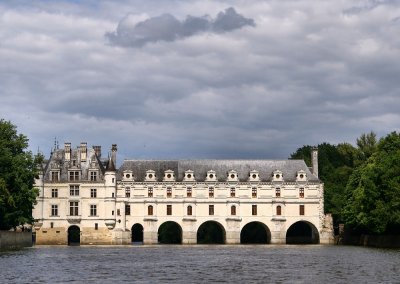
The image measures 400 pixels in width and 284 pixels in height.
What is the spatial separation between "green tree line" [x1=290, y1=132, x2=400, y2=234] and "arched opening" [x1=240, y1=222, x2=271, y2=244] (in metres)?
8.82

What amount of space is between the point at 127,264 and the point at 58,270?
6.15 meters

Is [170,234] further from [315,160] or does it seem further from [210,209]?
[315,160]

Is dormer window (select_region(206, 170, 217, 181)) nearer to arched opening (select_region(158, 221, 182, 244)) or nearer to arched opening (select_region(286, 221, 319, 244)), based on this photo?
arched opening (select_region(158, 221, 182, 244))

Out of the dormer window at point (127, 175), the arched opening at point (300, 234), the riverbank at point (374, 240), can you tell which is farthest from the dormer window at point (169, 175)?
the riverbank at point (374, 240)

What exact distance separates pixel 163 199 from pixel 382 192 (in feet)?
102

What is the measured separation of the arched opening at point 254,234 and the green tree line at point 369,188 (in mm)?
8817

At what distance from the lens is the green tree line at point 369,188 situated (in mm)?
70938

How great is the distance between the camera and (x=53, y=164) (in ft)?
317

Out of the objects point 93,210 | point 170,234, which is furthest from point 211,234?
point 93,210

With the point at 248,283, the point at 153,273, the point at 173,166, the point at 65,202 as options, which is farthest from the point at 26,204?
the point at 248,283

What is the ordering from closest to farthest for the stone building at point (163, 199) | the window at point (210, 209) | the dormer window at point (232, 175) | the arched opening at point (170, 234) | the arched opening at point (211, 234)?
1. the stone building at point (163, 199)
2. the window at point (210, 209)
3. the dormer window at point (232, 175)
4. the arched opening at point (211, 234)
5. the arched opening at point (170, 234)

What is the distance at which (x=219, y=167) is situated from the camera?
99125 millimetres

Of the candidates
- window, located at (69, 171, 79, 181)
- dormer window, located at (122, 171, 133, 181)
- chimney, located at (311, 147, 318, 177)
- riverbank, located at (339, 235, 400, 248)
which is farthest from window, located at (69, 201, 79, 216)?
riverbank, located at (339, 235, 400, 248)

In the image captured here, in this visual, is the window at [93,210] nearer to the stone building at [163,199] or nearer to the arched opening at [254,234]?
the stone building at [163,199]
